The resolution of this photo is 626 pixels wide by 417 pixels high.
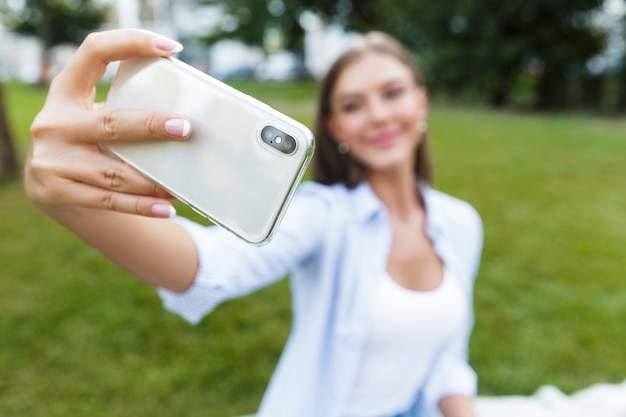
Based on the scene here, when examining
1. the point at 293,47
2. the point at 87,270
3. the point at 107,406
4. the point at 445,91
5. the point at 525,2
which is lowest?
the point at 293,47

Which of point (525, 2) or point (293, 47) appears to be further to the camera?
point (293, 47)

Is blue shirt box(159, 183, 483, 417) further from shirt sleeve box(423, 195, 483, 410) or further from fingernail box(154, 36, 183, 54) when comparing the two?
fingernail box(154, 36, 183, 54)

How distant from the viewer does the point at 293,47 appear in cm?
3212

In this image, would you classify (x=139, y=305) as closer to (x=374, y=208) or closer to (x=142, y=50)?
(x=374, y=208)

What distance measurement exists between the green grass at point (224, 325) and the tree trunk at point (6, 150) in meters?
1.01

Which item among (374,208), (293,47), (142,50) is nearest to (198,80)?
(142,50)

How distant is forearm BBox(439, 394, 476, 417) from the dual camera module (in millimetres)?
1176

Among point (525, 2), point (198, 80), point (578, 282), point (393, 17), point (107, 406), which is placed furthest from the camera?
point (393, 17)

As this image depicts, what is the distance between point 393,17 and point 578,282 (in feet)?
44.8

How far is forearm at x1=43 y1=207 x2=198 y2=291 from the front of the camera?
1008mm

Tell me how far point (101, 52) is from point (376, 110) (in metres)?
1.00

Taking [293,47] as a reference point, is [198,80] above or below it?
above

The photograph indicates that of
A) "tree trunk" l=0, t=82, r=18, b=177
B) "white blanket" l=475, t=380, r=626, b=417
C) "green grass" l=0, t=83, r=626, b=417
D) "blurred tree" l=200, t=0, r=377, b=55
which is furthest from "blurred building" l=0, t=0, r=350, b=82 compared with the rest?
"white blanket" l=475, t=380, r=626, b=417

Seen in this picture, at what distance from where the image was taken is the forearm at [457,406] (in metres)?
1.69
